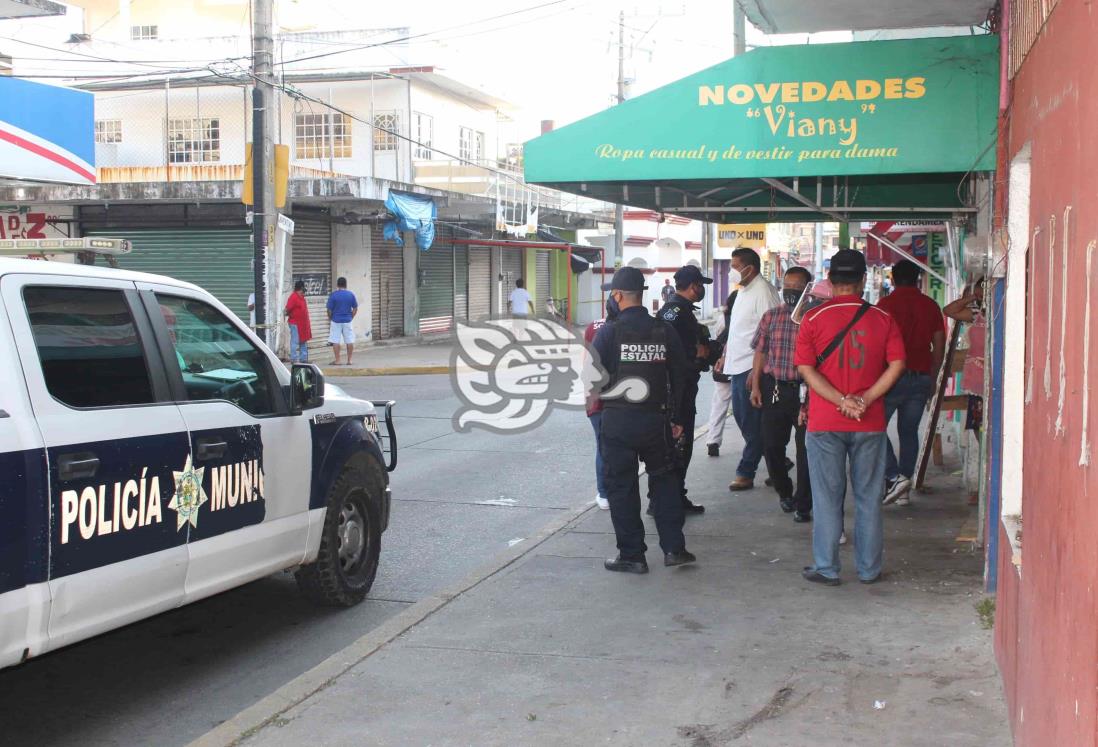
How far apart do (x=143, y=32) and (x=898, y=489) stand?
33.9 meters

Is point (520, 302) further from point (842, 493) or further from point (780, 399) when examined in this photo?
point (842, 493)

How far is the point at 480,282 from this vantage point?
38688 mm

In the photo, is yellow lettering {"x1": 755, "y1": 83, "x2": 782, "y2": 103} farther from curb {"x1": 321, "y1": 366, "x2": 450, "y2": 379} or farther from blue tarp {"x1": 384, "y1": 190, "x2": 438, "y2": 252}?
blue tarp {"x1": 384, "y1": 190, "x2": 438, "y2": 252}

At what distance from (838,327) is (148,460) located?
3.68m

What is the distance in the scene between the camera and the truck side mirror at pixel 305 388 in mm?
5988

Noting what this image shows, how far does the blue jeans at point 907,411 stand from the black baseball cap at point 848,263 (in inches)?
93.7

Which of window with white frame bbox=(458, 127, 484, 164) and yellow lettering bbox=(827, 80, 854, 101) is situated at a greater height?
window with white frame bbox=(458, 127, 484, 164)

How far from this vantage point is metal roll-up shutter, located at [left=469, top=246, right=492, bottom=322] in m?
37.8

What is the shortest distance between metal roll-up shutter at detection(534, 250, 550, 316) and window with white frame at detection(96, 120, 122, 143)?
53.9 feet

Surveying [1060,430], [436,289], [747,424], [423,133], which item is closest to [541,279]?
[436,289]

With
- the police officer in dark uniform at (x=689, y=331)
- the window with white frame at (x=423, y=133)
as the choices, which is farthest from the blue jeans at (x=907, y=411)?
the window with white frame at (x=423, y=133)

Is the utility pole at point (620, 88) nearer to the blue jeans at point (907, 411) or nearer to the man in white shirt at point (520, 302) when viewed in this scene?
the man in white shirt at point (520, 302)

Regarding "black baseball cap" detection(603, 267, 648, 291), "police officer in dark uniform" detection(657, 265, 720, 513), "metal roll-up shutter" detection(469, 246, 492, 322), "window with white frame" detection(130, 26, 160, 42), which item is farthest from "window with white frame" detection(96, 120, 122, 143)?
"black baseball cap" detection(603, 267, 648, 291)

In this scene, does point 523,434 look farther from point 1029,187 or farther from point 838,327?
point 1029,187
